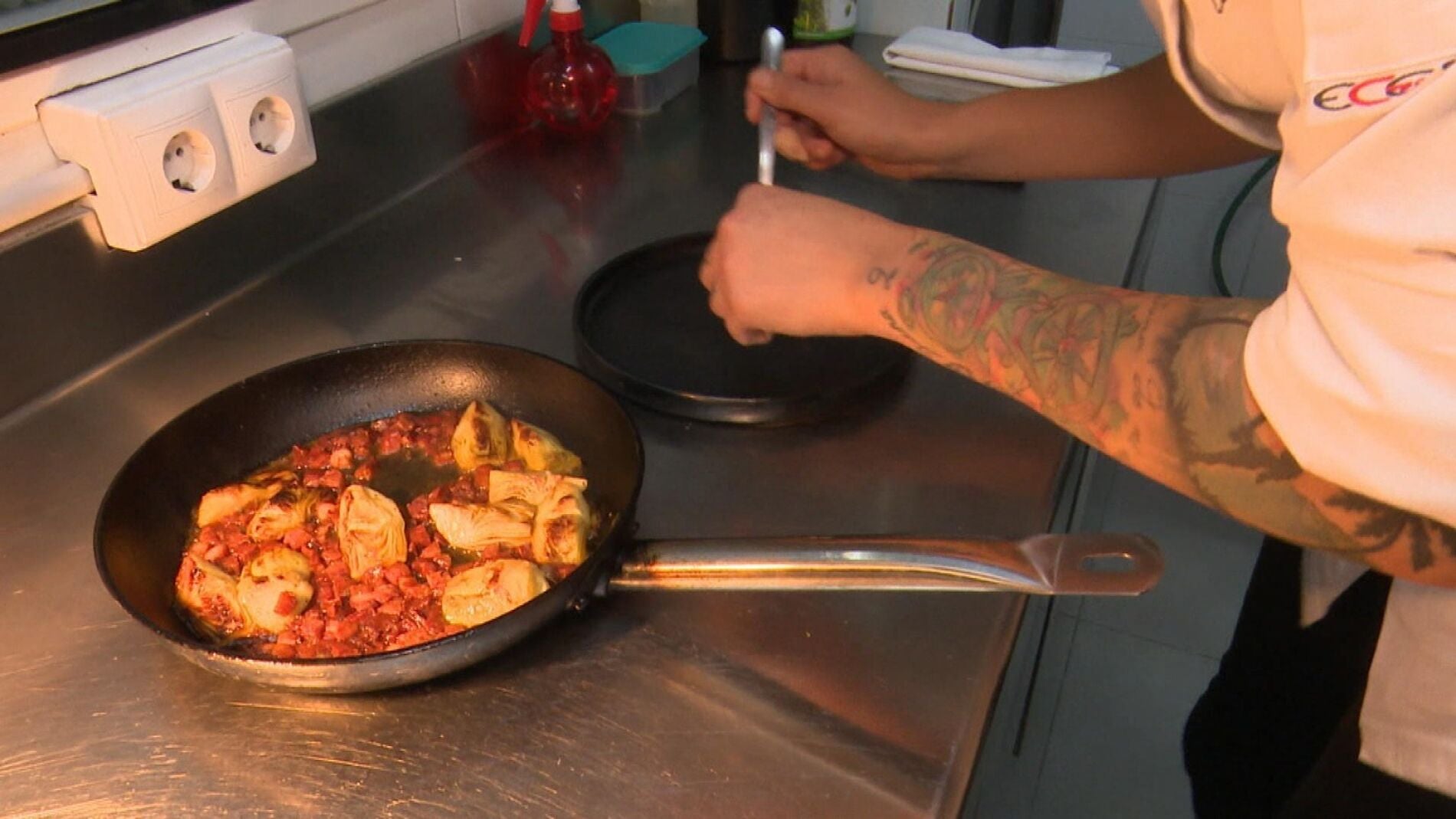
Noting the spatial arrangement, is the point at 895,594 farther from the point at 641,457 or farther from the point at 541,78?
the point at 541,78

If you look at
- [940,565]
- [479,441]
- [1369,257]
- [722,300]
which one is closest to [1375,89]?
[1369,257]

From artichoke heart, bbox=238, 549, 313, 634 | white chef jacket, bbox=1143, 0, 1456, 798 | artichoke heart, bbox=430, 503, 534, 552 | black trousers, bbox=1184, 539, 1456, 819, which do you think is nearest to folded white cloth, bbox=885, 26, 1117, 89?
black trousers, bbox=1184, 539, 1456, 819

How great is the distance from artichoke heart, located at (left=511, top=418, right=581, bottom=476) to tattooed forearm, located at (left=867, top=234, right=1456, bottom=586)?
0.75 ft

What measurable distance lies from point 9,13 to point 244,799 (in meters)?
0.55

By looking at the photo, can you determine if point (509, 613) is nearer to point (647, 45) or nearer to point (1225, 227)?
point (647, 45)

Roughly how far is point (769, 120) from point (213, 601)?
59cm

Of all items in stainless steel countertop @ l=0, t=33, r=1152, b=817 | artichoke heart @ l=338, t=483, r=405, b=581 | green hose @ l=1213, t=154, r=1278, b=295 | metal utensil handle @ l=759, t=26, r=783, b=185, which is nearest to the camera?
stainless steel countertop @ l=0, t=33, r=1152, b=817

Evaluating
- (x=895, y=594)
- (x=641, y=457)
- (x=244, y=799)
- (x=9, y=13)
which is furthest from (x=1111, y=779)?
(x=9, y=13)

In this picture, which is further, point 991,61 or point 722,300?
→ point 991,61

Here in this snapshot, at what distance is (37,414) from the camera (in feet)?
2.50

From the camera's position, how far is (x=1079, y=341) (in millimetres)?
576

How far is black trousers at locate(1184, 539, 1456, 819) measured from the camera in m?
0.65

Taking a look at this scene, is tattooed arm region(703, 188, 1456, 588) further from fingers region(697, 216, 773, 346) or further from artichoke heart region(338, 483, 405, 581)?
artichoke heart region(338, 483, 405, 581)

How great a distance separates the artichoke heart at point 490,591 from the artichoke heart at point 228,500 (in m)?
0.16
